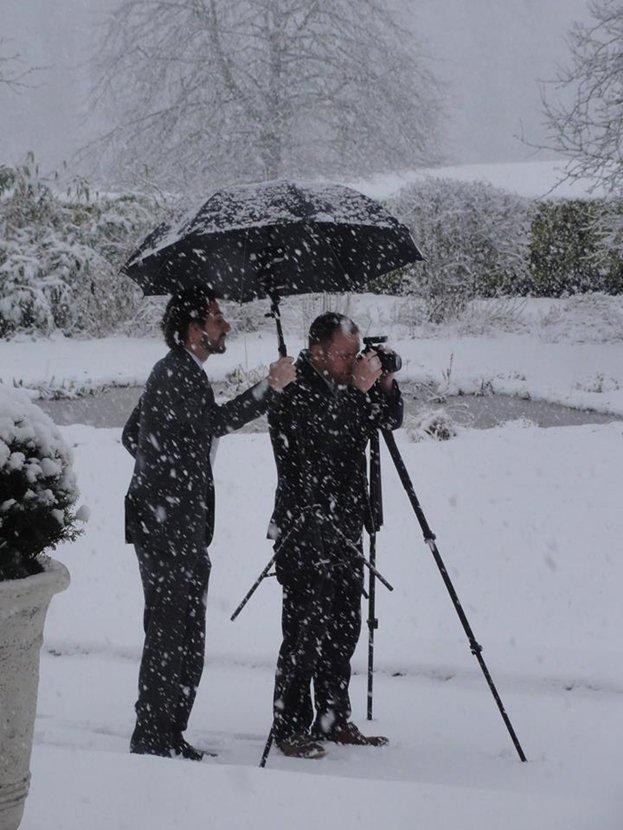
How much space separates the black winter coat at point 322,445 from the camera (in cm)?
397

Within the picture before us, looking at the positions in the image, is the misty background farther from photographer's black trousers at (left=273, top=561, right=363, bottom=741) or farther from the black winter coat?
photographer's black trousers at (left=273, top=561, right=363, bottom=741)

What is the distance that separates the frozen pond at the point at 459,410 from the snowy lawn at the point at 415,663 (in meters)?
0.72

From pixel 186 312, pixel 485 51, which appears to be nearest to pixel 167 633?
pixel 186 312

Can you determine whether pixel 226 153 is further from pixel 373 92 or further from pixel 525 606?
pixel 525 606

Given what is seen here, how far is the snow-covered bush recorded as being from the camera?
14398mm

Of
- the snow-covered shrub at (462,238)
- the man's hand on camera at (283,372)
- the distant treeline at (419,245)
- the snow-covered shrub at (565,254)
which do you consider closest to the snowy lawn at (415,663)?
the man's hand on camera at (283,372)

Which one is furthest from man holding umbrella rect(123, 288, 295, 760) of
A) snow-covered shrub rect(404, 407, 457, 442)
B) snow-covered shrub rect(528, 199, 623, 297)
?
snow-covered shrub rect(528, 199, 623, 297)

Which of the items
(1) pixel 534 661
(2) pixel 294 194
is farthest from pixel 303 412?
(1) pixel 534 661

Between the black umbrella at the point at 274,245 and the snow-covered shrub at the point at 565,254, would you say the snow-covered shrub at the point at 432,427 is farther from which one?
the snow-covered shrub at the point at 565,254

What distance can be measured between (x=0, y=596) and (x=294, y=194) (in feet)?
7.13

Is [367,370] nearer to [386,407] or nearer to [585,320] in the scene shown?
[386,407]

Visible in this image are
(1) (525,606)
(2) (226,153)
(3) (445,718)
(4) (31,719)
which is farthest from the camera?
(2) (226,153)

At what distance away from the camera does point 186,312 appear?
3779 millimetres

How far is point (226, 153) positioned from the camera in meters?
16.9
